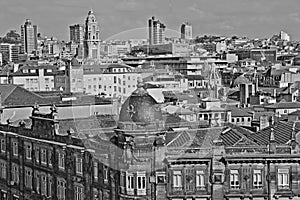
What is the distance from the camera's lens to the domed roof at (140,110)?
1227 inches

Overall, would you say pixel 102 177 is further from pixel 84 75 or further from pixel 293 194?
pixel 84 75

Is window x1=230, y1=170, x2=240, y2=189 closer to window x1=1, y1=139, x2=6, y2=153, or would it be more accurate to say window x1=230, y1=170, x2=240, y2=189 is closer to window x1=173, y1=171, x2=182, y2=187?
window x1=173, y1=171, x2=182, y2=187

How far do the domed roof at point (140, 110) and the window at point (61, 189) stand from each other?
725cm

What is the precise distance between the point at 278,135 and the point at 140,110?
752cm

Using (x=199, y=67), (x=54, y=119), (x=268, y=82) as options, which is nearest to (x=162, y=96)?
(x=54, y=119)

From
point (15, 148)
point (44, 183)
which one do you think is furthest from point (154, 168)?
point (15, 148)

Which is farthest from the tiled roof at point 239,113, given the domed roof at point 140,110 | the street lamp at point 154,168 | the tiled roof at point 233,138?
the street lamp at point 154,168

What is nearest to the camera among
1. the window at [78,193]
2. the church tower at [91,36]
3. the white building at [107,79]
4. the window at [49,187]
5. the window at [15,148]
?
the window at [78,193]

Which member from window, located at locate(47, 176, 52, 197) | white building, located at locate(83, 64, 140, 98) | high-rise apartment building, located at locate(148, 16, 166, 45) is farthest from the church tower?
window, located at locate(47, 176, 52, 197)

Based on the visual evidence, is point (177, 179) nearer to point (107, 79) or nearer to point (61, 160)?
point (61, 160)

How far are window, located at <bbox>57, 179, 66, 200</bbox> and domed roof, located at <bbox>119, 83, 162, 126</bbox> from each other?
23.8 feet

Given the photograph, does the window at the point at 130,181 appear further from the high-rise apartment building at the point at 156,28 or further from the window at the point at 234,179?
the high-rise apartment building at the point at 156,28

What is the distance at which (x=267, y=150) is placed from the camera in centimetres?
3122

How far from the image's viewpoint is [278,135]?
34656 mm
